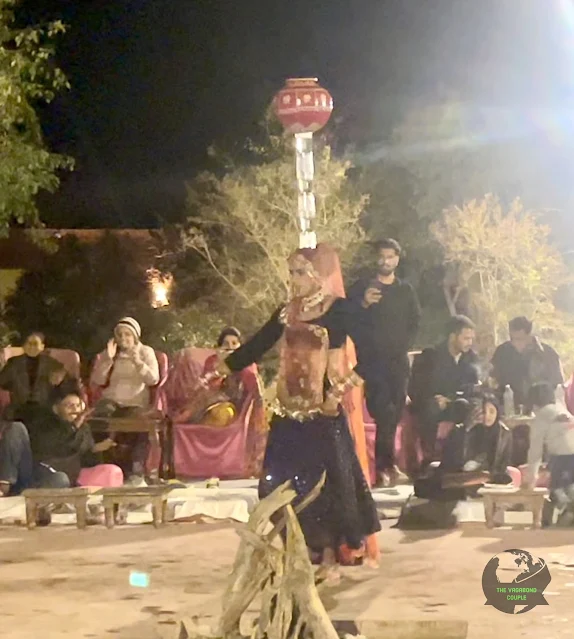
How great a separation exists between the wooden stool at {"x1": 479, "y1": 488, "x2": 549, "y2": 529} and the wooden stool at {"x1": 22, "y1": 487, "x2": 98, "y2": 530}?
1.39 m

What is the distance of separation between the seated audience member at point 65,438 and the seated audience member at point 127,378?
7 centimetres

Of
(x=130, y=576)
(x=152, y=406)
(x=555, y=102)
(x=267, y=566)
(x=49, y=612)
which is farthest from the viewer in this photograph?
(x=152, y=406)

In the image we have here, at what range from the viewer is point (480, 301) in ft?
11.5

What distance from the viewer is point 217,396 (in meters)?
3.66

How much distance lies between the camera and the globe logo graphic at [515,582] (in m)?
2.92

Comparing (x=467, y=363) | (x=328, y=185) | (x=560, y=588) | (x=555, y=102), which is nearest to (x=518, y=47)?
(x=555, y=102)

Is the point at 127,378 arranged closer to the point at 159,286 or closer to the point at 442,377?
the point at 159,286

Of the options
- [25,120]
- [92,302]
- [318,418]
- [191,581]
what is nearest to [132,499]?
[191,581]

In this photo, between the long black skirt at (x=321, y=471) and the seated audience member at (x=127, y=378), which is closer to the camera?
the long black skirt at (x=321, y=471)

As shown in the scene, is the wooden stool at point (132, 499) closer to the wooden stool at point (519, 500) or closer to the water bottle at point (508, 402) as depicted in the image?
the wooden stool at point (519, 500)

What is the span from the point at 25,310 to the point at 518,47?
1.97 m

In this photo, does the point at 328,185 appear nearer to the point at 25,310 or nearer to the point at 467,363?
the point at 467,363

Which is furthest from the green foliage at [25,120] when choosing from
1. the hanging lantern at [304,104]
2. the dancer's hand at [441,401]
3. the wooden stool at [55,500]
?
the dancer's hand at [441,401]

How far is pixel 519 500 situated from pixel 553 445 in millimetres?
219
